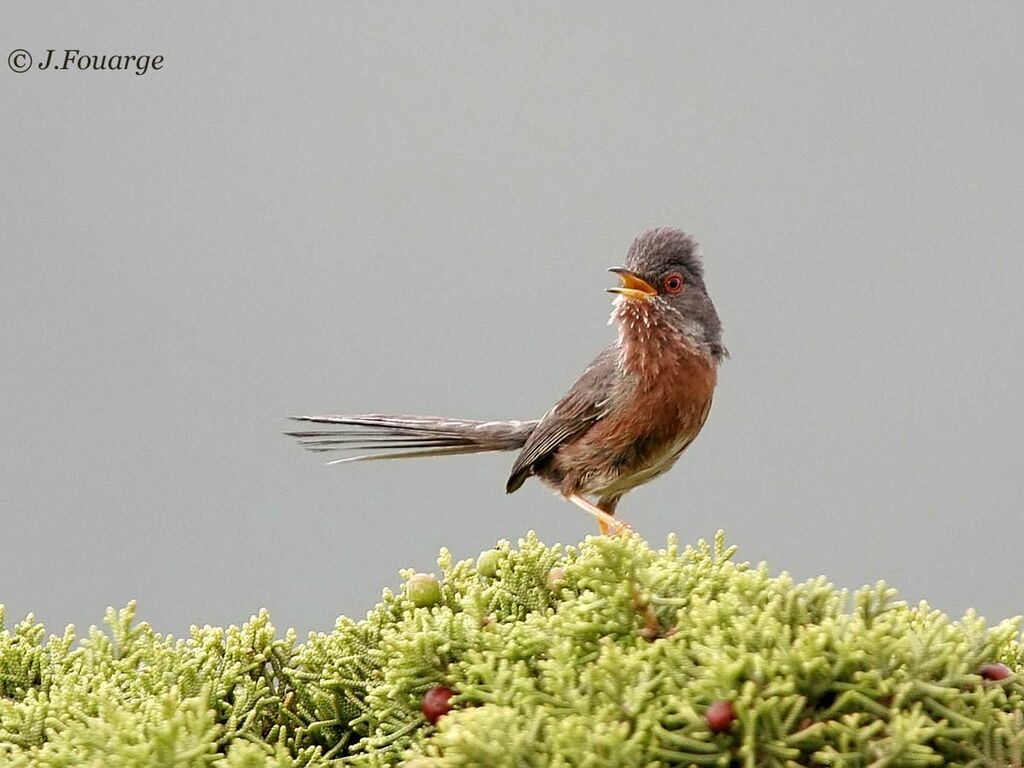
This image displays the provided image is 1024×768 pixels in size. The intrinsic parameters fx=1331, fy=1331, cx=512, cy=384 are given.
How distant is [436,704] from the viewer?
2.26m

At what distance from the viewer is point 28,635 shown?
3.07 metres

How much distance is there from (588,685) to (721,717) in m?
0.23

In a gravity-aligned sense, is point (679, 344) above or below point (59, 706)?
above

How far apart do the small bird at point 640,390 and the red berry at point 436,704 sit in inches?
51.9

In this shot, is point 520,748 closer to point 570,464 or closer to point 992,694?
point 992,694

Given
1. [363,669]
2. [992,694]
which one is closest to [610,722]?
[992,694]

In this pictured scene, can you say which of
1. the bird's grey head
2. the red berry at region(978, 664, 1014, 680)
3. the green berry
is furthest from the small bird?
the red berry at region(978, 664, 1014, 680)

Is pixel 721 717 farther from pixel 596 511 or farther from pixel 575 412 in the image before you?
pixel 575 412

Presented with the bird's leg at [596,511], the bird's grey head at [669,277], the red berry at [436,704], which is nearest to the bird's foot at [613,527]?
the bird's leg at [596,511]

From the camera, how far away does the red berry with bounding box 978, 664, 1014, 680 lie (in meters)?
2.11

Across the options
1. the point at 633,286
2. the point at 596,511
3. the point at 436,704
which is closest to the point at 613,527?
the point at 596,511

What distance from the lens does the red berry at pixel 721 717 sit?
1.92 metres

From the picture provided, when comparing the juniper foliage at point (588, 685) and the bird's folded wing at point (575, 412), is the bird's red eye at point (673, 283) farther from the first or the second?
the juniper foliage at point (588, 685)

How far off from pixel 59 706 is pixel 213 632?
367mm
